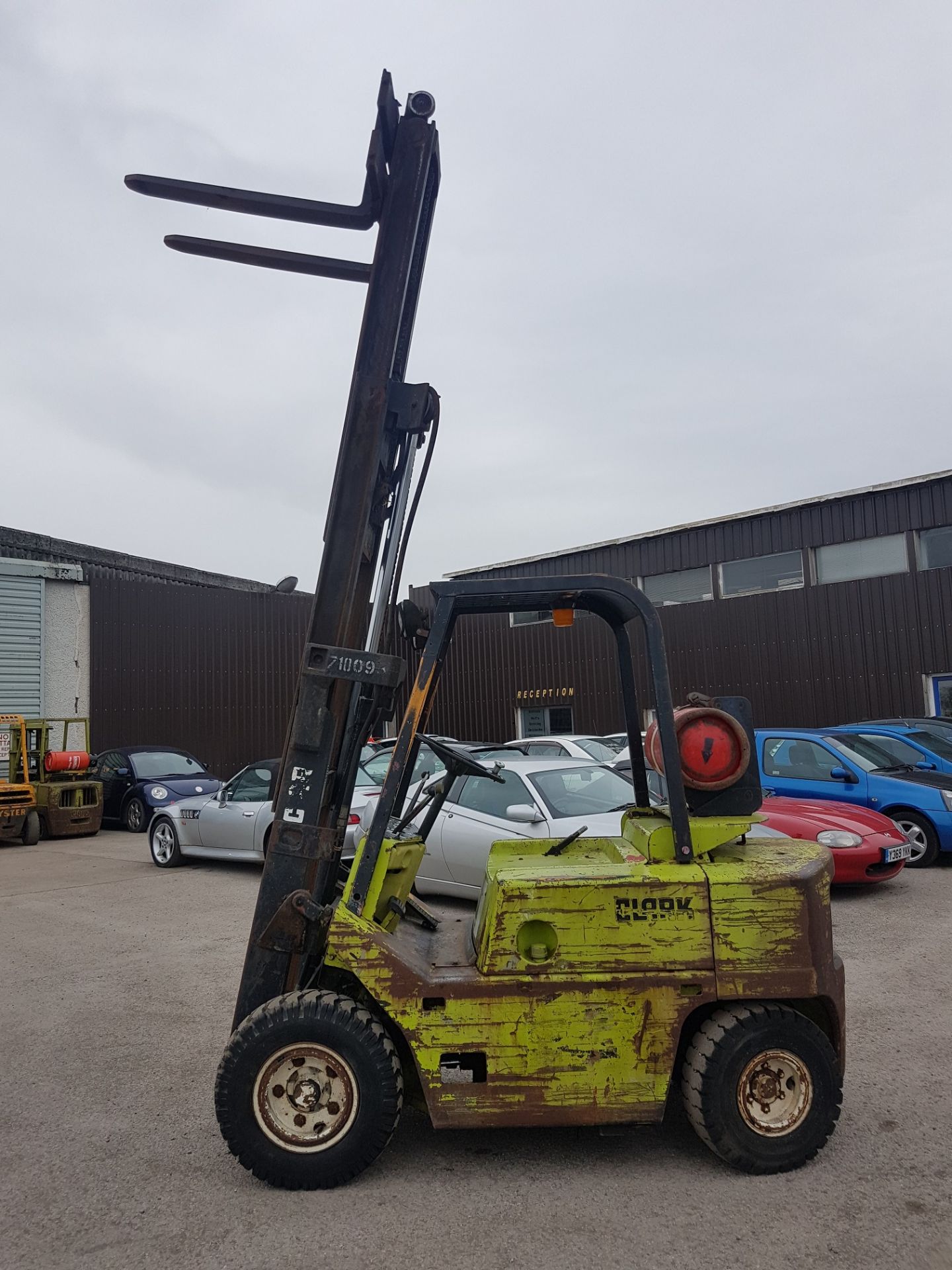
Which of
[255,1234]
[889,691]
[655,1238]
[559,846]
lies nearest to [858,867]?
[559,846]

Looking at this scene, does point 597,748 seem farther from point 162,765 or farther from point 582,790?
point 162,765

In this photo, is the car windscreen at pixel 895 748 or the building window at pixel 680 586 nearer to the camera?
the car windscreen at pixel 895 748

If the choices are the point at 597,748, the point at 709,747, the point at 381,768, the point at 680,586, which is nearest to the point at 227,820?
the point at 381,768

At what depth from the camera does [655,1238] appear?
3121 millimetres

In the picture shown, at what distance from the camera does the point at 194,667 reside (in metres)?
23.5

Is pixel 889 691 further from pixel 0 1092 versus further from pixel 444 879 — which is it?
pixel 0 1092

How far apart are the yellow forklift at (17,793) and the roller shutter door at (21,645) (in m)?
5.56

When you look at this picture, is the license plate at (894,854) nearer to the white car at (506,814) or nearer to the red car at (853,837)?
the red car at (853,837)

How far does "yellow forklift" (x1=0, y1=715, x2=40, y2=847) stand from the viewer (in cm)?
1577

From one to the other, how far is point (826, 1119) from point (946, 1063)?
5.05 ft

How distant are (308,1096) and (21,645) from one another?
20784mm

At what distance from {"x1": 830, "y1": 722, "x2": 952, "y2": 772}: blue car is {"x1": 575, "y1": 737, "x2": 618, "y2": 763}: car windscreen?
3265mm

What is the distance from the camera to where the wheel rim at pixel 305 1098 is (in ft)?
11.5

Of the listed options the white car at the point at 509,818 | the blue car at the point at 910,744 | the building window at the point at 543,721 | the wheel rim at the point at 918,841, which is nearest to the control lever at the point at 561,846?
the white car at the point at 509,818
